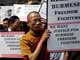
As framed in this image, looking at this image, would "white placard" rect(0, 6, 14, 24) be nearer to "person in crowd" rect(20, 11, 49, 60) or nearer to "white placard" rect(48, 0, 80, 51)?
"person in crowd" rect(20, 11, 49, 60)

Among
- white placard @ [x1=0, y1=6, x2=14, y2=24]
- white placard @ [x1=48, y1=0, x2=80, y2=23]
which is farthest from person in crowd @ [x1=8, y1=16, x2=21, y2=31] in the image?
white placard @ [x1=48, y1=0, x2=80, y2=23]

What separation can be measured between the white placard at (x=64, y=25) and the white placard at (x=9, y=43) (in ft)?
6.67

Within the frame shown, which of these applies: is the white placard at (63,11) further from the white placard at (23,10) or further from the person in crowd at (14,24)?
the white placard at (23,10)

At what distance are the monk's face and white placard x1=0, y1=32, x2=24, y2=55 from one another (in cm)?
188

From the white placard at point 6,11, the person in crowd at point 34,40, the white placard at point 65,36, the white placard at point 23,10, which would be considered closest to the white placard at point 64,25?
the white placard at point 65,36

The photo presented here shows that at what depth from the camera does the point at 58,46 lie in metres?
6.81

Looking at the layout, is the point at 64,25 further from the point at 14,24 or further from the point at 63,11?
the point at 14,24

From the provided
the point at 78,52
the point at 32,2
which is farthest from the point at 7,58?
the point at 32,2

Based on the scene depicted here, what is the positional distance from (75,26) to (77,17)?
0.12m

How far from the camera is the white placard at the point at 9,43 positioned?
347 inches

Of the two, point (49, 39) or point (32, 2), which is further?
point (32, 2)

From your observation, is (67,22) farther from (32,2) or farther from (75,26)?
(32,2)

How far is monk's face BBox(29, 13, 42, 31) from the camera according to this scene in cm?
684

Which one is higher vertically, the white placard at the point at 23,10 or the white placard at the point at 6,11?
the white placard at the point at 23,10
